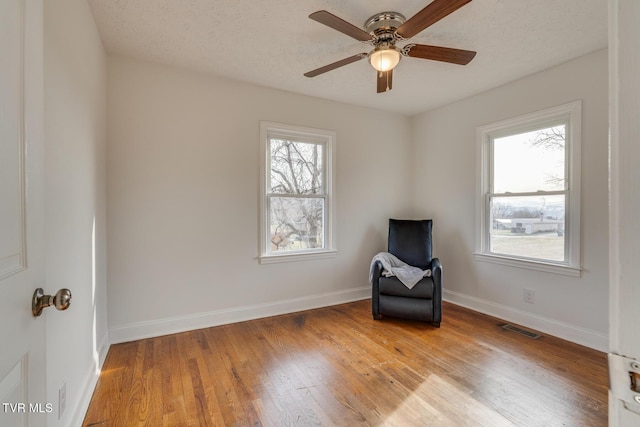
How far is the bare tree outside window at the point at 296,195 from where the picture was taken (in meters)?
3.36

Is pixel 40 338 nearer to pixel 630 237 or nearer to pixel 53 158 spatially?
pixel 53 158

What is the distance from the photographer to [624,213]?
430 millimetres

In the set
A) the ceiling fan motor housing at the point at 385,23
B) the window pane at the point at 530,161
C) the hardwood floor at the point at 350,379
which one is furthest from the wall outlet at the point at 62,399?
the window pane at the point at 530,161

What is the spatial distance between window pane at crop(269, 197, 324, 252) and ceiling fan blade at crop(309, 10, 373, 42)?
194cm

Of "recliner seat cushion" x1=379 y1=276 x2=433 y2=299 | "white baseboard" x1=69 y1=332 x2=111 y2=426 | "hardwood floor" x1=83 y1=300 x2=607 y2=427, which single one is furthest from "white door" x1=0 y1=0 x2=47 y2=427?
"recliner seat cushion" x1=379 y1=276 x2=433 y2=299

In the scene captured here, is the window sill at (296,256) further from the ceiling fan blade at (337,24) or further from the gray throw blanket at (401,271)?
the ceiling fan blade at (337,24)

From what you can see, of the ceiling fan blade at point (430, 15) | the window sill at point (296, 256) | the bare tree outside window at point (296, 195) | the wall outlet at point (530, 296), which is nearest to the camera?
the ceiling fan blade at point (430, 15)

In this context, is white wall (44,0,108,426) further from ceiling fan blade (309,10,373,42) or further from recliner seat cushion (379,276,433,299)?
recliner seat cushion (379,276,433,299)

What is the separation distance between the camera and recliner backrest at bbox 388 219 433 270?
3477mm

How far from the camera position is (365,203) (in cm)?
391

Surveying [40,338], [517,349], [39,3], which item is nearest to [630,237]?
[40,338]

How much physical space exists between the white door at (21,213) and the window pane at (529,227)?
3.70 meters

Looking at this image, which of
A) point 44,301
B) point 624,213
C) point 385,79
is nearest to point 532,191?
point 385,79

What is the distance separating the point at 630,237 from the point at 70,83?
2.30m
